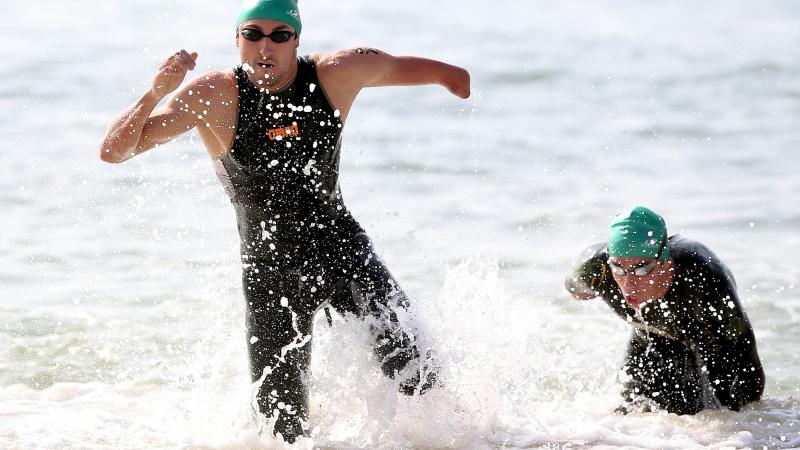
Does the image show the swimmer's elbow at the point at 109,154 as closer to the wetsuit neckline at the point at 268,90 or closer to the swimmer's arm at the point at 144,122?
the swimmer's arm at the point at 144,122

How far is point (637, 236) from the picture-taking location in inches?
252

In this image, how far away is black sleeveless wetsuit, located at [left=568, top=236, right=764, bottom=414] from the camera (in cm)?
652

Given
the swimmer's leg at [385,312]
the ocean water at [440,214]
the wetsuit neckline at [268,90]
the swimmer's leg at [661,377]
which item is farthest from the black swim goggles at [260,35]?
the swimmer's leg at [661,377]

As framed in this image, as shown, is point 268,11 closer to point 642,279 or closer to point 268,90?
point 268,90

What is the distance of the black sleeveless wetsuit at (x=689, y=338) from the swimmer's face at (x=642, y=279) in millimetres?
60

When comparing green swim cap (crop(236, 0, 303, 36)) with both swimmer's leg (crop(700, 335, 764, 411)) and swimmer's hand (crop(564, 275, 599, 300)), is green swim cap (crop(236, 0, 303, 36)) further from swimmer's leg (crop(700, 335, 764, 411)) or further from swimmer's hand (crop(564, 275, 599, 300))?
swimmer's leg (crop(700, 335, 764, 411))

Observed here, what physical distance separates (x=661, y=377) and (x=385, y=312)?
200 centimetres

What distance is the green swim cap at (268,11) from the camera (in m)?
5.76

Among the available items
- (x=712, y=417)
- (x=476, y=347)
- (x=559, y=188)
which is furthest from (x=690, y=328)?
(x=559, y=188)

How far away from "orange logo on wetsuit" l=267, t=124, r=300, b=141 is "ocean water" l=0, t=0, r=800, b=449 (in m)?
1.06

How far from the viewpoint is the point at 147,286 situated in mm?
9555

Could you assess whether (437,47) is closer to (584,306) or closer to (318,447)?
(584,306)

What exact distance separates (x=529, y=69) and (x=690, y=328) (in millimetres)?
11409

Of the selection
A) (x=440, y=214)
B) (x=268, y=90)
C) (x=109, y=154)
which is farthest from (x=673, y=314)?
(x=440, y=214)
